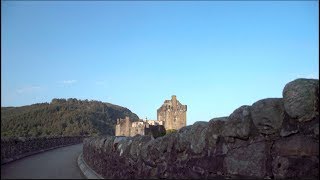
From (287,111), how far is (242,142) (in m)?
0.94

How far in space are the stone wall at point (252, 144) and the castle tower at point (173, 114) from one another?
55.6m

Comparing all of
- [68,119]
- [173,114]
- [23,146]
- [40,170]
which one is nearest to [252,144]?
[40,170]

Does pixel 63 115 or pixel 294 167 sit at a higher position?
pixel 63 115

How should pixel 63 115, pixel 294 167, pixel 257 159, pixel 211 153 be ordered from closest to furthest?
pixel 294 167 → pixel 257 159 → pixel 211 153 → pixel 63 115

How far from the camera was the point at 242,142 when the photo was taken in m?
6.62

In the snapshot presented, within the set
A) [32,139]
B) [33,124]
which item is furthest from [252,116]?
[33,124]

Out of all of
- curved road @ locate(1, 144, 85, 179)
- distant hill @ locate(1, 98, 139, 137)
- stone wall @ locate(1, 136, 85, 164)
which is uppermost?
distant hill @ locate(1, 98, 139, 137)

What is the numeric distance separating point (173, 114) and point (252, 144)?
192ft

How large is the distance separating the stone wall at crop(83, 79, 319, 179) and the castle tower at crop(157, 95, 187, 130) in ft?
183

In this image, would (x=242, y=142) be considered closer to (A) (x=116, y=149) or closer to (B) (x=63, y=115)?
(A) (x=116, y=149)

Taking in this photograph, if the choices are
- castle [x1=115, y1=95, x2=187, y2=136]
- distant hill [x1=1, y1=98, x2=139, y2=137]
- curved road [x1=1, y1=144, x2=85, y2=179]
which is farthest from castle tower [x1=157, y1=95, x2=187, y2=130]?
curved road [x1=1, y1=144, x2=85, y2=179]

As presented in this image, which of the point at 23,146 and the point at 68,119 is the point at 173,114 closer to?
the point at 68,119

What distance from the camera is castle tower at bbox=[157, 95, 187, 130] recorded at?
64438 mm

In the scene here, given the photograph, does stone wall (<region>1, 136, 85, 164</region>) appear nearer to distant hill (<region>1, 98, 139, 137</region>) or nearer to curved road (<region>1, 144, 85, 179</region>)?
curved road (<region>1, 144, 85, 179</region>)
